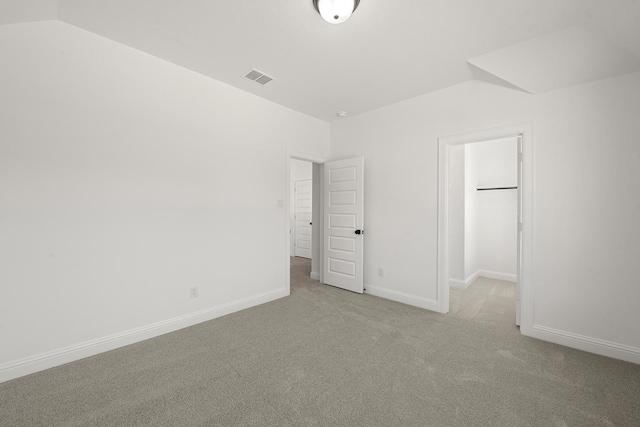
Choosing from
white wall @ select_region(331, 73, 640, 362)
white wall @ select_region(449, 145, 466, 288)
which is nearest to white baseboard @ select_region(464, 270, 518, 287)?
white wall @ select_region(449, 145, 466, 288)

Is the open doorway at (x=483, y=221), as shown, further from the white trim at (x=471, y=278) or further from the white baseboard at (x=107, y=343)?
the white baseboard at (x=107, y=343)

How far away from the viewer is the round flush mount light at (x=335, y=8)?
1.72 m

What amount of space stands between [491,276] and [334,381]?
4210 mm

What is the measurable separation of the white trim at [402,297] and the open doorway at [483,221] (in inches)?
21.7

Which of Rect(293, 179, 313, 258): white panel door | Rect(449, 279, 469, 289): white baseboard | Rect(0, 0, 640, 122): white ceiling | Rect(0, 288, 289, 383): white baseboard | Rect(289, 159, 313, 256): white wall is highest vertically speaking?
Rect(0, 0, 640, 122): white ceiling

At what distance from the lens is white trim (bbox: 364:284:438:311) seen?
128 inches

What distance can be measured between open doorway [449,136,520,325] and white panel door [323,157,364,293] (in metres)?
1.49

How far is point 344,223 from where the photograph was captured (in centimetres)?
405

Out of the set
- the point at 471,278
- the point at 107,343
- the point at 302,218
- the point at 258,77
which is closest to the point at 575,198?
the point at 471,278

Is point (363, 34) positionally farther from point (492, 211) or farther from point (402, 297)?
point (492, 211)

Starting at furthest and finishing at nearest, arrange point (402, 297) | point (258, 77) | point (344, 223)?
1. point (344, 223)
2. point (402, 297)
3. point (258, 77)

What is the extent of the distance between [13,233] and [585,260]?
478 centimetres

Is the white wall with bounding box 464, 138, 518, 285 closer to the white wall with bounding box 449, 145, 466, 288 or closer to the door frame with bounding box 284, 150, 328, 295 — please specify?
the white wall with bounding box 449, 145, 466, 288

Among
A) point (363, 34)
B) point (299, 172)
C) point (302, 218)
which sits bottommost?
point (302, 218)
